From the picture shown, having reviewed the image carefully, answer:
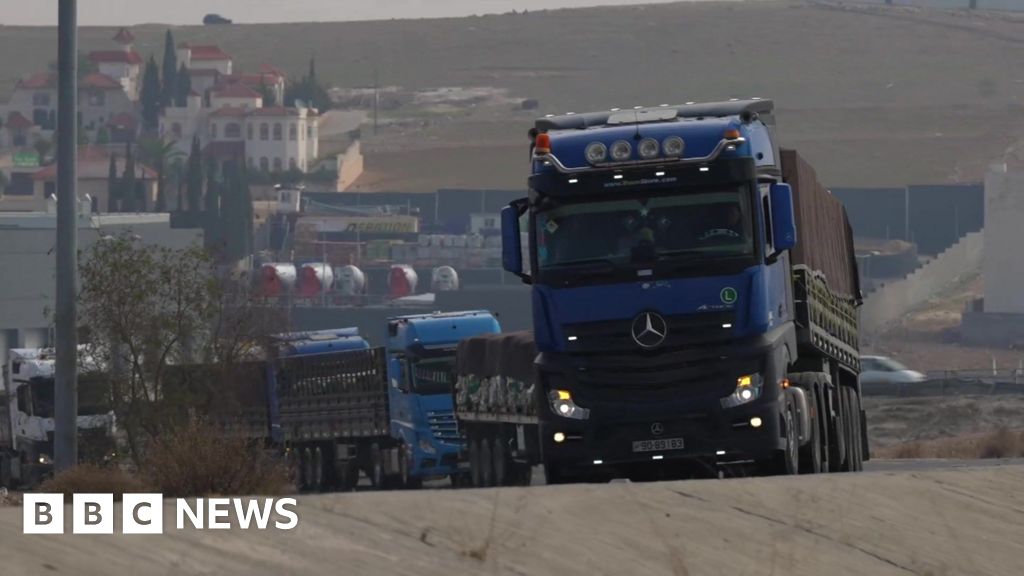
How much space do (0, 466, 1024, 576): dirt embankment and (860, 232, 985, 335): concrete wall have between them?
4271 inches

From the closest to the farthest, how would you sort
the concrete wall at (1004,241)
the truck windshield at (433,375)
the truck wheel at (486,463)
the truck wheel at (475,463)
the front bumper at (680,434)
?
the front bumper at (680,434) < the truck wheel at (486,463) < the truck wheel at (475,463) < the truck windshield at (433,375) < the concrete wall at (1004,241)

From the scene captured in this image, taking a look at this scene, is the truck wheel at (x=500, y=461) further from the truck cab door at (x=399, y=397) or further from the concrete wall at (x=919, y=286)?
the concrete wall at (x=919, y=286)

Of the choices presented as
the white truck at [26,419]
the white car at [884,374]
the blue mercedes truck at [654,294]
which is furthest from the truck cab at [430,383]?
the white car at [884,374]

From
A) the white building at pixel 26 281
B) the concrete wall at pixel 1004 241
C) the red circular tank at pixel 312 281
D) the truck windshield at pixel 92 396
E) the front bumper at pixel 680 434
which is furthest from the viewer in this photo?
the red circular tank at pixel 312 281

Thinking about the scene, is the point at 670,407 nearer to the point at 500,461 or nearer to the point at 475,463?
the point at 500,461

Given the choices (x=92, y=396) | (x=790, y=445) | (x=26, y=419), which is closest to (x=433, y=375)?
(x=92, y=396)

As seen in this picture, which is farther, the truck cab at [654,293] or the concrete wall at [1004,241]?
the concrete wall at [1004,241]

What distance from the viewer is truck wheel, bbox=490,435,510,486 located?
3566cm

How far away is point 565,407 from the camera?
→ 1880cm

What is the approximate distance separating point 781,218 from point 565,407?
2.73 m

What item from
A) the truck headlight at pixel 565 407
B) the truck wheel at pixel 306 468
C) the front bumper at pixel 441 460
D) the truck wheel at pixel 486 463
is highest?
the truck headlight at pixel 565 407

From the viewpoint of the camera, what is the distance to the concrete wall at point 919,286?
129 metres

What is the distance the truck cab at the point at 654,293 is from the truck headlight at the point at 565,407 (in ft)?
0.04

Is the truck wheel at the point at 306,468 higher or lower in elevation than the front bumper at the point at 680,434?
lower
